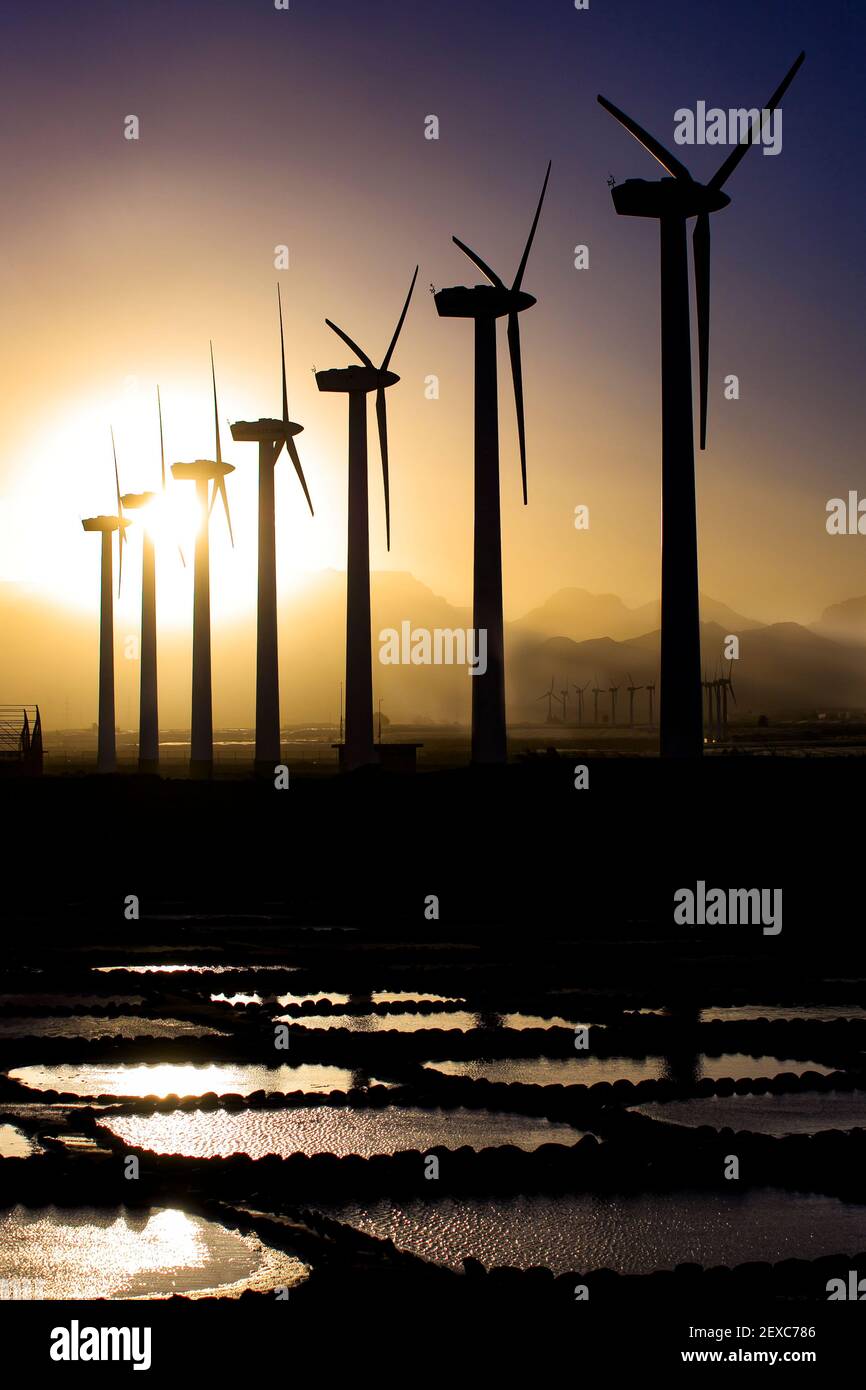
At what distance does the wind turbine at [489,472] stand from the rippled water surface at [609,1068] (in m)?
37.7

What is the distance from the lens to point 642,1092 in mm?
15008

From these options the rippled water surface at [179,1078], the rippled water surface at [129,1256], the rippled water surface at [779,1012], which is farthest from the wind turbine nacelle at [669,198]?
the rippled water surface at [129,1256]

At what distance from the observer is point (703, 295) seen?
45062 millimetres

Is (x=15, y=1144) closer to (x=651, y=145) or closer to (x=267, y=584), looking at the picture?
(x=651, y=145)

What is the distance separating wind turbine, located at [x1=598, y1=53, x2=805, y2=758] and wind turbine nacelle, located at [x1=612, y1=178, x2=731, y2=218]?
0.03 m

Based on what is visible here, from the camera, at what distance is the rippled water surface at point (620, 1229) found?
989 cm

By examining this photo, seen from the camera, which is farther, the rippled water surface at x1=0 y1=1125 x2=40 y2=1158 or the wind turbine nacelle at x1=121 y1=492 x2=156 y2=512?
the wind turbine nacelle at x1=121 y1=492 x2=156 y2=512

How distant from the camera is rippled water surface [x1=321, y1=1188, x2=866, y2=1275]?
9.89 m

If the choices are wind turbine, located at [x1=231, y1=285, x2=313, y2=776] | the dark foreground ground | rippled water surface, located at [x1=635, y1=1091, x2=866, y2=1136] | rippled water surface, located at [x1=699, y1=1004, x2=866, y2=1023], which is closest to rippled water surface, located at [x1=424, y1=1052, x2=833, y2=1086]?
the dark foreground ground

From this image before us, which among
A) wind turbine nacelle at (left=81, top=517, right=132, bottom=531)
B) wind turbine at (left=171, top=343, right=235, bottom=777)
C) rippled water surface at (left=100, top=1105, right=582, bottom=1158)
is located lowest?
rippled water surface at (left=100, top=1105, right=582, bottom=1158)

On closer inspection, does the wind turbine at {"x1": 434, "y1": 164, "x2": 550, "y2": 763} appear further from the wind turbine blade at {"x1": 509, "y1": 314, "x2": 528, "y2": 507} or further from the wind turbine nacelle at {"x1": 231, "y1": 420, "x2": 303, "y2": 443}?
the wind turbine nacelle at {"x1": 231, "y1": 420, "x2": 303, "y2": 443}

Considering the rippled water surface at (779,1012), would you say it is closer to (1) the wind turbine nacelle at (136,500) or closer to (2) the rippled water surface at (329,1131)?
(2) the rippled water surface at (329,1131)
